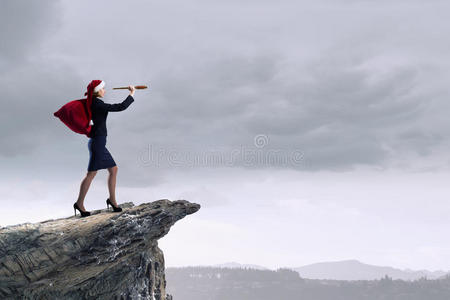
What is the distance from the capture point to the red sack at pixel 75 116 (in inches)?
718

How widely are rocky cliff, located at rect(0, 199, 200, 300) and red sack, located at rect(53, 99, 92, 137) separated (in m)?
4.50

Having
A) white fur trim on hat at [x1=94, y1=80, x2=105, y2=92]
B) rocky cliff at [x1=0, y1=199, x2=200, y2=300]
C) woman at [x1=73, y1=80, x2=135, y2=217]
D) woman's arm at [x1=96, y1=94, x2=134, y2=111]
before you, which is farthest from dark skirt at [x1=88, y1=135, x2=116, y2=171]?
rocky cliff at [x1=0, y1=199, x2=200, y2=300]

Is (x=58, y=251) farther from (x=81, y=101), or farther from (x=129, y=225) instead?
(x=81, y=101)

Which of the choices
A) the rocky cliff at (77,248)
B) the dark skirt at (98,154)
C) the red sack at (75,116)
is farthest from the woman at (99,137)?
the rocky cliff at (77,248)

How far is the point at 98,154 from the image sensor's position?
18531mm

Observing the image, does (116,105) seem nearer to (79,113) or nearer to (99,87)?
(99,87)

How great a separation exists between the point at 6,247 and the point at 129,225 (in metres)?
5.75

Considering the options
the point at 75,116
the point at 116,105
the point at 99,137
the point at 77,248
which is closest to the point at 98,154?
the point at 99,137

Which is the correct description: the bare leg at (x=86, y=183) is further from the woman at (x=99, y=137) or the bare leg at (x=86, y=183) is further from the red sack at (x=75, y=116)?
the red sack at (x=75, y=116)

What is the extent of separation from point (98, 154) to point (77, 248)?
4.85 m

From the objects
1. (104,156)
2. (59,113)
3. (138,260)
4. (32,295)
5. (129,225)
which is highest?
(59,113)

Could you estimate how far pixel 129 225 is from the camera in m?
20.6

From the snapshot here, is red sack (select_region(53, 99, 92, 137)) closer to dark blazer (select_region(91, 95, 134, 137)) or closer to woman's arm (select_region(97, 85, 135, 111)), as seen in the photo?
dark blazer (select_region(91, 95, 134, 137))

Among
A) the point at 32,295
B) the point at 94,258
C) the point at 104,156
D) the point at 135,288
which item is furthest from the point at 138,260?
the point at 104,156
